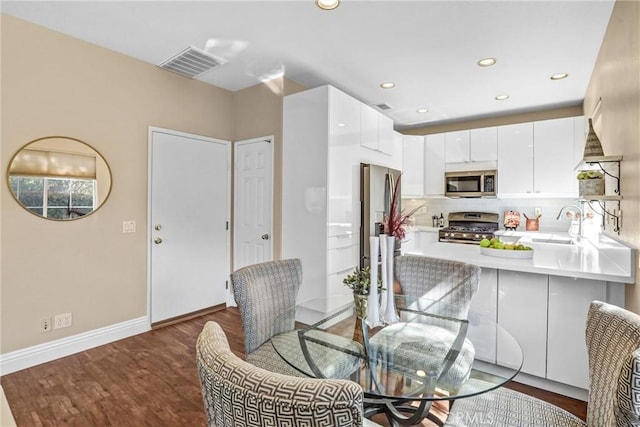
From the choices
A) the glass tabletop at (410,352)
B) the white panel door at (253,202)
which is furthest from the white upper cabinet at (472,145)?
the glass tabletop at (410,352)

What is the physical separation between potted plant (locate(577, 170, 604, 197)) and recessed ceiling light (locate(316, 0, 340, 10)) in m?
2.05

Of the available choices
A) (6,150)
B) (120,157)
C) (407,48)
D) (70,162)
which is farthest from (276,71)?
(6,150)

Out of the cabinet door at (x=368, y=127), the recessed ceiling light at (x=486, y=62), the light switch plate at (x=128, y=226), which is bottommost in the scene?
the light switch plate at (x=128, y=226)

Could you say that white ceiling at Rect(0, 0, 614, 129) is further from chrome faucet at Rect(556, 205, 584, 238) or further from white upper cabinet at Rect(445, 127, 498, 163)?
chrome faucet at Rect(556, 205, 584, 238)

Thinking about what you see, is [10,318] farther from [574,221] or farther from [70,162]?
[574,221]

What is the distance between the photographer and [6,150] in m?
2.44

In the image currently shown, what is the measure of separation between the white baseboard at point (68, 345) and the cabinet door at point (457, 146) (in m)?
4.48

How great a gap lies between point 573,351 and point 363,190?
215 centimetres

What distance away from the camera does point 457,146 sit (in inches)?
190

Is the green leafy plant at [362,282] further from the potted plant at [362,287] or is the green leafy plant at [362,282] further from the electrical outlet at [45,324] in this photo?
the electrical outlet at [45,324]

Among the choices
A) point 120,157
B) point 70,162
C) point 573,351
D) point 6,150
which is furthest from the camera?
point 120,157

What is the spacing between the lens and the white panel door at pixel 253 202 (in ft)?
12.1

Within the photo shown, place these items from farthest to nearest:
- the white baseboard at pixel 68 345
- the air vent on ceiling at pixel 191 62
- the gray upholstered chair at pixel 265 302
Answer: the air vent on ceiling at pixel 191 62, the white baseboard at pixel 68 345, the gray upholstered chair at pixel 265 302

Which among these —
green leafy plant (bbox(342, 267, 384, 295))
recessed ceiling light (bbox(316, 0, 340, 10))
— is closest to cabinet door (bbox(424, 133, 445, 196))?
recessed ceiling light (bbox(316, 0, 340, 10))
